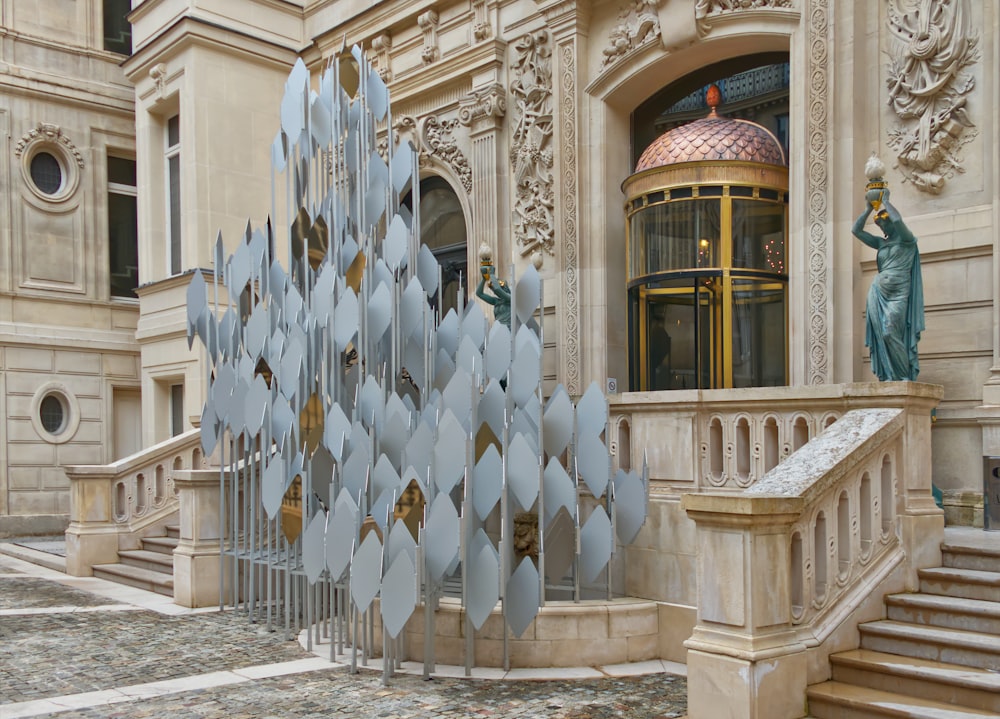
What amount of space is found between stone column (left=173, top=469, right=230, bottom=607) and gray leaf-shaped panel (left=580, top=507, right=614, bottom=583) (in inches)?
170

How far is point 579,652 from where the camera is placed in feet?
22.8

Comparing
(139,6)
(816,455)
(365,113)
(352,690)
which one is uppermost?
(139,6)

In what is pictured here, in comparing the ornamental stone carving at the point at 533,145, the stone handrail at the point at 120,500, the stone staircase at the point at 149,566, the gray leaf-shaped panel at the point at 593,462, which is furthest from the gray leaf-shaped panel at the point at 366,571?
the ornamental stone carving at the point at 533,145

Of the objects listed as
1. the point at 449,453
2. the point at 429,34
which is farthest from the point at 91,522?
the point at 429,34

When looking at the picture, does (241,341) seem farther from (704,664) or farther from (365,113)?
(704,664)

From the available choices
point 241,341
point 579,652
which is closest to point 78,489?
point 241,341

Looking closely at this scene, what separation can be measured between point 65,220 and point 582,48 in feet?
35.5

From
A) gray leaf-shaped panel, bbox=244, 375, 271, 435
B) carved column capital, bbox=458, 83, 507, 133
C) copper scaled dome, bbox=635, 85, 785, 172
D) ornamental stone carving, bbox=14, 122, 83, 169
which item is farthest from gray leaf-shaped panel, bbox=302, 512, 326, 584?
ornamental stone carving, bbox=14, 122, 83, 169

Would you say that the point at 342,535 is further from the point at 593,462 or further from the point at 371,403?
the point at 593,462

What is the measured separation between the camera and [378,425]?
7391 millimetres

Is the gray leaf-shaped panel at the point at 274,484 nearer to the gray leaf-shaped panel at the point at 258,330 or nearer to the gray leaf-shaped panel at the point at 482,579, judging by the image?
the gray leaf-shaped panel at the point at 258,330

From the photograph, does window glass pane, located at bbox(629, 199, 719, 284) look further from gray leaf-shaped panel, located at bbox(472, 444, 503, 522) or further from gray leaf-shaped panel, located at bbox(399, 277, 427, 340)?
gray leaf-shaped panel, located at bbox(472, 444, 503, 522)

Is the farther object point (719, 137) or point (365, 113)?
point (719, 137)

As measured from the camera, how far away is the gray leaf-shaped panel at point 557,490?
6.91 metres
